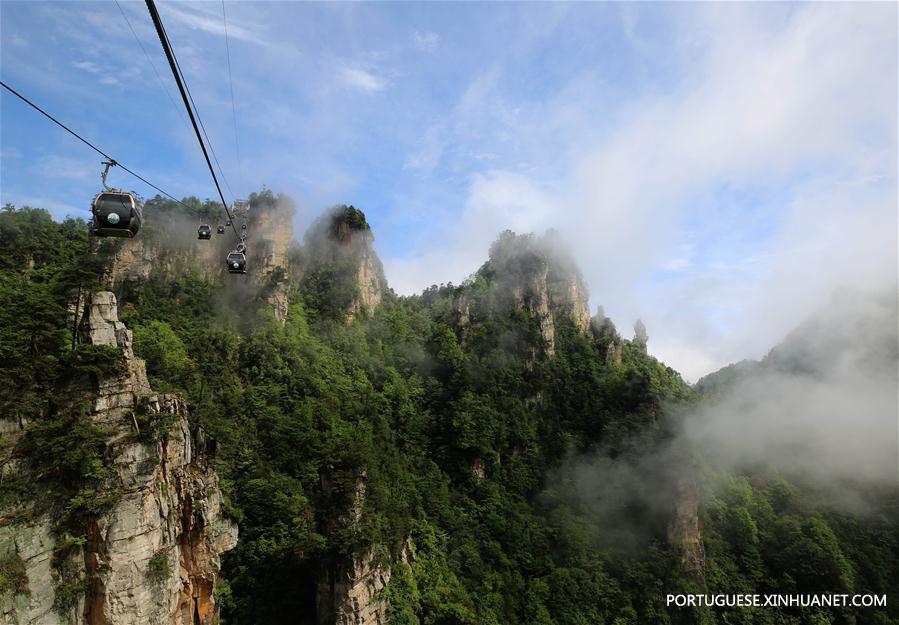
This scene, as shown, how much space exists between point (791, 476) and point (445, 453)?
141ft

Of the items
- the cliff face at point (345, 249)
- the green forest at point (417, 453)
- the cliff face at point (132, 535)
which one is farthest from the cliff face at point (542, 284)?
the cliff face at point (132, 535)

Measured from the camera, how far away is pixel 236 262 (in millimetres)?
16781

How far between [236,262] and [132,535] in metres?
9.81

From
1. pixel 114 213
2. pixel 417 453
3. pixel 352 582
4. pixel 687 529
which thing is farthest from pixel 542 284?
pixel 114 213

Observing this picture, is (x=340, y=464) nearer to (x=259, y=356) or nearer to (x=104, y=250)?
(x=259, y=356)

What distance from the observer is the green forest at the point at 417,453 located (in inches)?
1018

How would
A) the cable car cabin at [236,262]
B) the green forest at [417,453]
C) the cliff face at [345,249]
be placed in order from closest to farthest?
the cable car cabin at [236,262] < the green forest at [417,453] < the cliff face at [345,249]

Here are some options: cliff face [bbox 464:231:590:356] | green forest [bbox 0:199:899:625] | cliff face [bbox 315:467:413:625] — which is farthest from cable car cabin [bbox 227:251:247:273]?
cliff face [bbox 464:231:590:356]

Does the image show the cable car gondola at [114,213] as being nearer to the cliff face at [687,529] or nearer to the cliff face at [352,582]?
the cliff face at [352,582]

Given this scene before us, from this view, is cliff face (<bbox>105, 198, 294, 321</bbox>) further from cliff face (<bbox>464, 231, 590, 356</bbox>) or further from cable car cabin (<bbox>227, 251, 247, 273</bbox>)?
cable car cabin (<bbox>227, 251, 247, 273</bbox>)

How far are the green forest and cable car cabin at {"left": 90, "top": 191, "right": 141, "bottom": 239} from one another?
8.63 meters

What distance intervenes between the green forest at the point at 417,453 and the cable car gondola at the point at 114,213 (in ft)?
28.3

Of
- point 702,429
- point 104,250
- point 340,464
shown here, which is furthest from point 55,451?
point 702,429

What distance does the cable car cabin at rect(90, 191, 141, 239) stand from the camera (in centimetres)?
972
